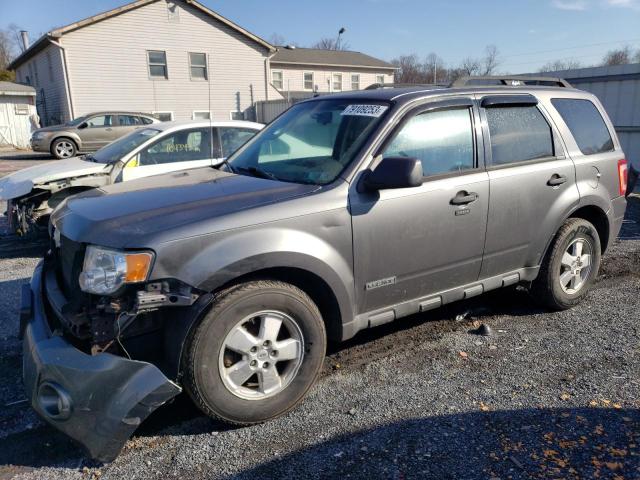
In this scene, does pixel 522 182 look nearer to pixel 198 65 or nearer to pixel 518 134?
pixel 518 134

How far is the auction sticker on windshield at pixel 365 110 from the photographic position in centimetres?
356

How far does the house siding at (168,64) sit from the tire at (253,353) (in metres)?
21.6

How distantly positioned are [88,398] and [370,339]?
2290 mm

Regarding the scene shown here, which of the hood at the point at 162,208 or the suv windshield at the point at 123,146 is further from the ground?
the suv windshield at the point at 123,146

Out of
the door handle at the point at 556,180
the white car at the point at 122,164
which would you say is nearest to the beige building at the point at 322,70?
the white car at the point at 122,164

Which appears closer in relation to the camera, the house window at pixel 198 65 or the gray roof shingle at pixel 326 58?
the house window at pixel 198 65

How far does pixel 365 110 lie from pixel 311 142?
47 cm

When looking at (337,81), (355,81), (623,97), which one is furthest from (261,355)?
(355,81)

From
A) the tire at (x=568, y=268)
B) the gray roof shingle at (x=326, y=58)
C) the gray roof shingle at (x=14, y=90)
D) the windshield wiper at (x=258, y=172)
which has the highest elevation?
the gray roof shingle at (x=326, y=58)

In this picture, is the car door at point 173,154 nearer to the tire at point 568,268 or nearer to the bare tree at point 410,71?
the tire at point 568,268

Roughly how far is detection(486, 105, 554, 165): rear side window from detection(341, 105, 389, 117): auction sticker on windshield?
3.12 ft

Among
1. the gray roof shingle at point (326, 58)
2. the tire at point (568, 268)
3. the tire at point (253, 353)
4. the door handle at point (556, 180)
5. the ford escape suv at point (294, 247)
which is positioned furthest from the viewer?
the gray roof shingle at point (326, 58)

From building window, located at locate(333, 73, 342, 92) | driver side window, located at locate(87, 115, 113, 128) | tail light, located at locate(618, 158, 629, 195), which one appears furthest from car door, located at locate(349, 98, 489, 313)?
building window, located at locate(333, 73, 342, 92)

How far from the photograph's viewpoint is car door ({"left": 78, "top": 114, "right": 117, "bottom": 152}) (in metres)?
18.8
